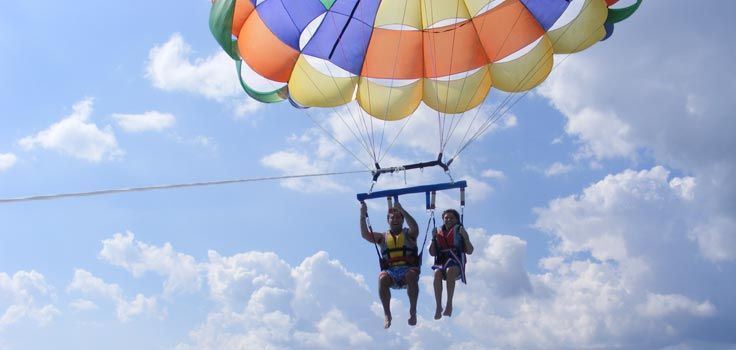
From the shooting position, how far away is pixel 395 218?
10141 mm

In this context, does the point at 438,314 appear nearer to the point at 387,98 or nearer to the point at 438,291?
the point at 438,291

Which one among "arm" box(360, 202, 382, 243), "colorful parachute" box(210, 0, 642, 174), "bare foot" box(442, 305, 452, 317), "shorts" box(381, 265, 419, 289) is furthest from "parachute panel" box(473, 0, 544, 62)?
"bare foot" box(442, 305, 452, 317)

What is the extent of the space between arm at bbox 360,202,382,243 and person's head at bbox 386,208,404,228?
0.23 metres

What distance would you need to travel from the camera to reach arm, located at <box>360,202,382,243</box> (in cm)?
1006

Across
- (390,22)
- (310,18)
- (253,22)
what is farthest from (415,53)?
(253,22)

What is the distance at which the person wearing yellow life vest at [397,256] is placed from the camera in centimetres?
991

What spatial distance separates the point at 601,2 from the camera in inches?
442

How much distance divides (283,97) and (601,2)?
4.65 meters

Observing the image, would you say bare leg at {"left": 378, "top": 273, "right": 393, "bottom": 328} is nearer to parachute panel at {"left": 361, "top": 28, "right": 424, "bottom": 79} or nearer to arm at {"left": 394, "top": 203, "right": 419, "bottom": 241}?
arm at {"left": 394, "top": 203, "right": 419, "bottom": 241}

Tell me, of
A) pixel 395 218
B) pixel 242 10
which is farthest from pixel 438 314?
pixel 242 10

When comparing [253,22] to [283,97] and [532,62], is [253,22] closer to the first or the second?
[283,97]

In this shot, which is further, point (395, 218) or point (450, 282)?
point (395, 218)

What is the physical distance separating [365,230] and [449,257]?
3.50 feet

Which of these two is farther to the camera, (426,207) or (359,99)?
(359,99)
